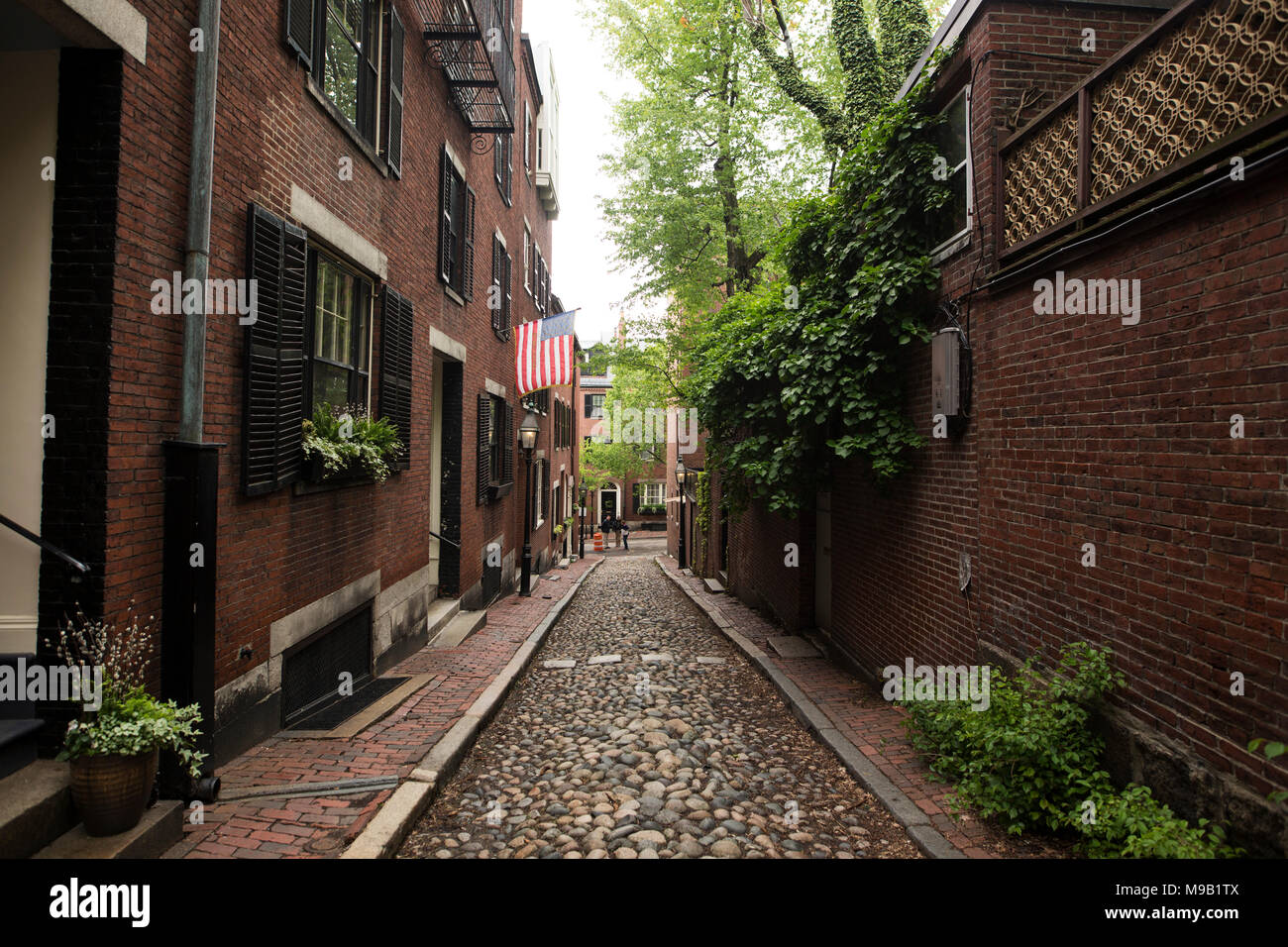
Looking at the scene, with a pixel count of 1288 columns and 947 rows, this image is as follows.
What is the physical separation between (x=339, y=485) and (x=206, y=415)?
201cm

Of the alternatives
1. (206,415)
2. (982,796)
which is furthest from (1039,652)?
(206,415)

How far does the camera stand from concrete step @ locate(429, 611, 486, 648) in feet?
32.0

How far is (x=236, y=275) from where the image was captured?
4.91m

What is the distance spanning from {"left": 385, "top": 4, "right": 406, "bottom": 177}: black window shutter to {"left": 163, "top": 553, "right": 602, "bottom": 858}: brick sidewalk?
603cm

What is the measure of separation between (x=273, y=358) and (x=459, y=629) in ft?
19.9

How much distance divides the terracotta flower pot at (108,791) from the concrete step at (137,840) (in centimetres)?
5

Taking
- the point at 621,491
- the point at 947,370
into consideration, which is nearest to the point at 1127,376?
the point at 947,370

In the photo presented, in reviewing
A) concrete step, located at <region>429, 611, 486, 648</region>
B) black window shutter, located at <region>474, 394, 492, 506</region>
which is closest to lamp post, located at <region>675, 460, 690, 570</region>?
black window shutter, located at <region>474, 394, 492, 506</region>

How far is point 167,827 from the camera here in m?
3.66

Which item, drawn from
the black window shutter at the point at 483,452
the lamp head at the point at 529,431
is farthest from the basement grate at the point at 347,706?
the lamp head at the point at 529,431

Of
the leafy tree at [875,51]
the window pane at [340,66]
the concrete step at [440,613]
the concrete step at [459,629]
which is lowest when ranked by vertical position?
the concrete step at [459,629]

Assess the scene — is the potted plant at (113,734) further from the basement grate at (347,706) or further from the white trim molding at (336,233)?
the white trim molding at (336,233)

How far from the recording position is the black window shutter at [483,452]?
12.8 meters

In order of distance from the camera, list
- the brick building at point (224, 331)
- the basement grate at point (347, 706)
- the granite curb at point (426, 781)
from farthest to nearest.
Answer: the basement grate at point (347, 706), the granite curb at point (426, 781), the brick building at point (224, 331)
